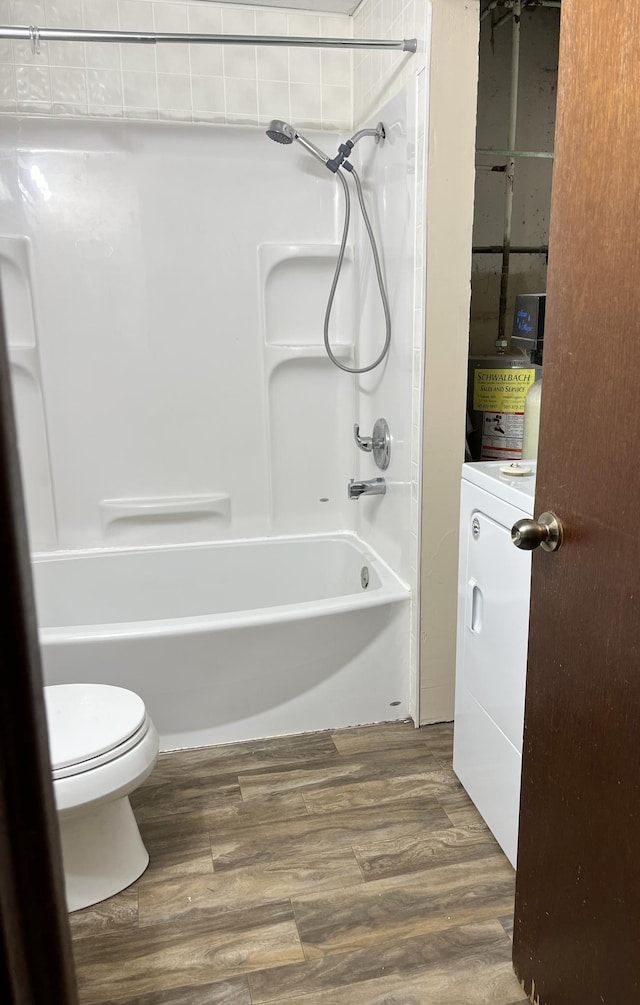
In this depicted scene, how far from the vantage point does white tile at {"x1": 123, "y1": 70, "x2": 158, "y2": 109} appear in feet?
8.09

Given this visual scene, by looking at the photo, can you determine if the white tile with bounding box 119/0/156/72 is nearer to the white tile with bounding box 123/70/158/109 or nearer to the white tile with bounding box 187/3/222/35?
the white tile with bounding box 123/70/158/109

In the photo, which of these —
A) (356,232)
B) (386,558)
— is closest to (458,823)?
(386,558)

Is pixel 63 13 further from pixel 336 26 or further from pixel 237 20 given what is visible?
pixel 336 26

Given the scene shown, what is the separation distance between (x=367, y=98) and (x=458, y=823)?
2.22 m

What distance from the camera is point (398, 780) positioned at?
2.06 metres

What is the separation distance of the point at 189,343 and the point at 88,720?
149 centimetres

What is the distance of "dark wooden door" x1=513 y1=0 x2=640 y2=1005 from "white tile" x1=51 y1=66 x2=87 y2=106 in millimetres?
1883

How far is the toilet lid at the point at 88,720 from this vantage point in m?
1.59

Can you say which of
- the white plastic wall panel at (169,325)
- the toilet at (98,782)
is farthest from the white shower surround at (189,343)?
the toilet at (98,782)

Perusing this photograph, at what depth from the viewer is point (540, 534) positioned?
1.19 m

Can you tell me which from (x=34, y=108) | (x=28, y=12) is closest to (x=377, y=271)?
(x=34, y=108)

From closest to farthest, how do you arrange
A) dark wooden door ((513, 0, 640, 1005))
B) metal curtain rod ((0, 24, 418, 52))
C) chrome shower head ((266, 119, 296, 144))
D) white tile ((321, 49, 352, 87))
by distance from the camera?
1. dark wooden door ((513, 0, 640, 1005))
2. metal curtain rod ((0, 24, 418, 52))
3. chrome shower head ((266, 119, 296, 144))
4. white tile ((321, 49, 352, 87))

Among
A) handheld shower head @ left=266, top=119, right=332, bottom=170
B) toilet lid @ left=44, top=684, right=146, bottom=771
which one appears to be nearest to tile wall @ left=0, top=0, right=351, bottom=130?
handheld shower head @ left=266, top=119, right=332, bottom=170

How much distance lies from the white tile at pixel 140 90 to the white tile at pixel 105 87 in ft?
0.06
